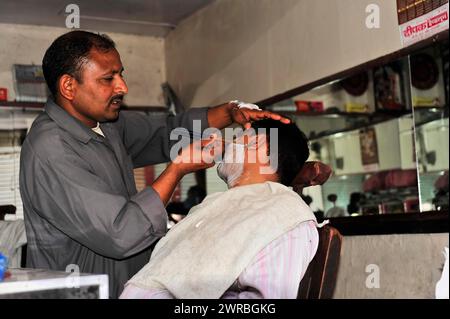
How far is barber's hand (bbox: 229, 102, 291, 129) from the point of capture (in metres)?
2.00

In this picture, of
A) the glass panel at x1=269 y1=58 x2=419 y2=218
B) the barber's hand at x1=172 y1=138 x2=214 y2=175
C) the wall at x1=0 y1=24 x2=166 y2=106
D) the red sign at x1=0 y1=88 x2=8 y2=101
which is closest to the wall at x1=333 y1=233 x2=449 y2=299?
the glass panel at x1=269 y1=58 x2=419 y2=218

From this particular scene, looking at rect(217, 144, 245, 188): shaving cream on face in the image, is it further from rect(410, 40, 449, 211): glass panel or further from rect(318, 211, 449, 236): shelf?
rect(410, 40, 449, 211): glass panel

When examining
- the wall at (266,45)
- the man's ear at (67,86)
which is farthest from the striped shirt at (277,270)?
the wall at (266,45)

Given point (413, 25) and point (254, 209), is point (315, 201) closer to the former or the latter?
point (413, 25)

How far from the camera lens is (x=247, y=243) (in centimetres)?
173

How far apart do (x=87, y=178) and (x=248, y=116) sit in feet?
2.02

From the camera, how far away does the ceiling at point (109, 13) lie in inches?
175

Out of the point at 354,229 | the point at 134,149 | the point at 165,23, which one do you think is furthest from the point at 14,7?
the point at 354,229

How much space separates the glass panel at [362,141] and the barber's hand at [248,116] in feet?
4.93

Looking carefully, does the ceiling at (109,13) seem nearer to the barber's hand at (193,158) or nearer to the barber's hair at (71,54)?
the barber's hair at (71,54)

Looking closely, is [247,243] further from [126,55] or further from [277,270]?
[126,55]

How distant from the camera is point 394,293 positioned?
2.80 meters

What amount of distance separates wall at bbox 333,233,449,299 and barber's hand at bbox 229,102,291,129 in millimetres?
1048

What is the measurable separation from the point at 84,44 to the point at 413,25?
1.53 metres
